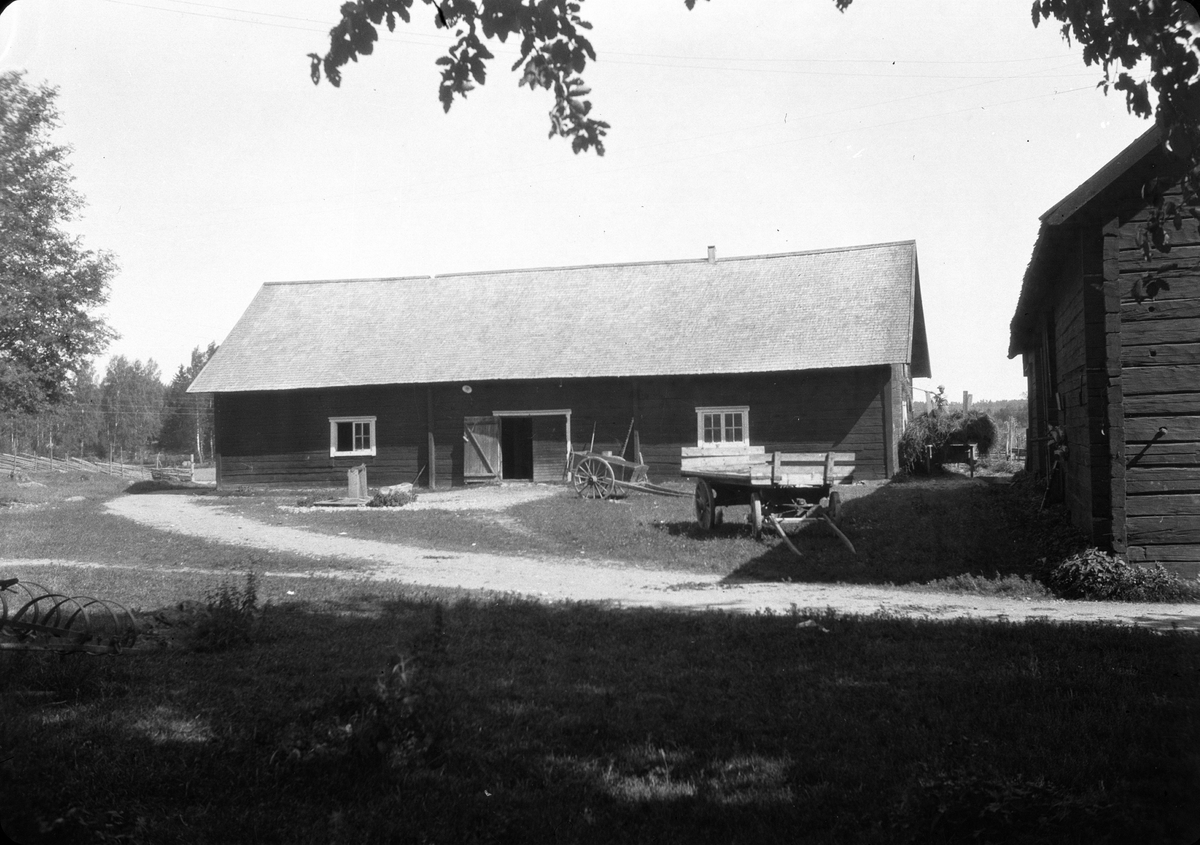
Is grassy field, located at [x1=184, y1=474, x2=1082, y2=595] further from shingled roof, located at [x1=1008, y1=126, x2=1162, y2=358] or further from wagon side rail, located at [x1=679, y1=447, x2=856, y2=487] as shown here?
shingled roof, located at [x1=1008, y1=126, x2=1162, y2=358]

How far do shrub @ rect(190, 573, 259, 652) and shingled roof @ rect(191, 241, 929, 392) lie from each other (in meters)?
16.9

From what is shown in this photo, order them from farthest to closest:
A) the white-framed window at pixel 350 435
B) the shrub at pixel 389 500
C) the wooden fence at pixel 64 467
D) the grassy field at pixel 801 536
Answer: the wooden fence at pixel 64 467
the white-framed window at pixel 350 435
the shrub at pixel 389 500
the grassy field at pixel 801 536

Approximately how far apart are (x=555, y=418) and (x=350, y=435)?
6197mm

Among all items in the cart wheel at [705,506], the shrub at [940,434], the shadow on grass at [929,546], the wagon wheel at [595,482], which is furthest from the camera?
the shrub at [940,434]

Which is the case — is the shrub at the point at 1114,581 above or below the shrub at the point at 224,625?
below

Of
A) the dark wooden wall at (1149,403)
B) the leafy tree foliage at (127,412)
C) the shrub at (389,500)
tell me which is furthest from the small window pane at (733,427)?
the leafy tree foliage at (127,412)

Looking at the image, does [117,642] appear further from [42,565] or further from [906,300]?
[906,300]

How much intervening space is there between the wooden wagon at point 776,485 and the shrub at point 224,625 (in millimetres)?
7357

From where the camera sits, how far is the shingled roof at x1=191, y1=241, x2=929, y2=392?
22.8 meters

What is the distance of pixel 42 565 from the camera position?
9.87 m

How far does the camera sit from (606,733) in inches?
179

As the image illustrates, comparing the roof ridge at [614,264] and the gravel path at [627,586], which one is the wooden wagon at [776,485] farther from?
the roof ridge at [614,264]

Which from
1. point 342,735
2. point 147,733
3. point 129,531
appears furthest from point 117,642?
point 129,531

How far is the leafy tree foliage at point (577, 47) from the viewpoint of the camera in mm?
3795
